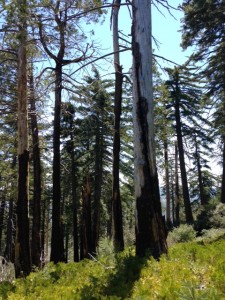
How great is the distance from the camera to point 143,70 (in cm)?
664

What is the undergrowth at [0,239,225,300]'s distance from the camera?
2.82 metres

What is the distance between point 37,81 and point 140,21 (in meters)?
5.21

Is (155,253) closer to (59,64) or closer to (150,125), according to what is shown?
(150,125)

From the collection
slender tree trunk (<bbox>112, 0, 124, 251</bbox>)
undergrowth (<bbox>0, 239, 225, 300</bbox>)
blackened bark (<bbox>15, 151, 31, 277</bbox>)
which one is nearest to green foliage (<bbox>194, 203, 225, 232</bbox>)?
slender tree trunk (<bbox>112, 0, 124, 251</bbox>)

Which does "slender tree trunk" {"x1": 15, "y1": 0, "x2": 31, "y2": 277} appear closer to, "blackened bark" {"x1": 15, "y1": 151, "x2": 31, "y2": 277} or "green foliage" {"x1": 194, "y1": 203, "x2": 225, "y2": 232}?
"blackened bark" {"x1": 15, "y1": 151, "x2": 31, "y2": 277}

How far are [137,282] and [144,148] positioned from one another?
120 inches

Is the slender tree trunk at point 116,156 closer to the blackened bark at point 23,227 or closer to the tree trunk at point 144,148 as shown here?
the blackened bark at point 23,227

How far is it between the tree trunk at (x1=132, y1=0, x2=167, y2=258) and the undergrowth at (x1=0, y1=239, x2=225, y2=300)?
0.61m

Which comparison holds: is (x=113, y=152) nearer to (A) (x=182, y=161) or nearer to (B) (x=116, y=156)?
(B) (x=116, y=156)

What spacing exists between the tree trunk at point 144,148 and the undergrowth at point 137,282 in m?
0.61

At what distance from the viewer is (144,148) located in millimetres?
6293

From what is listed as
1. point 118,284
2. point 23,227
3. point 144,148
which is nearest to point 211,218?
point 23,227

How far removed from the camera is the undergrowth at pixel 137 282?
282 cm

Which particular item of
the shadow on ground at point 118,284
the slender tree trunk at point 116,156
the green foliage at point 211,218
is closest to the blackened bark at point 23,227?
the slender tree trunk at point 116,156
